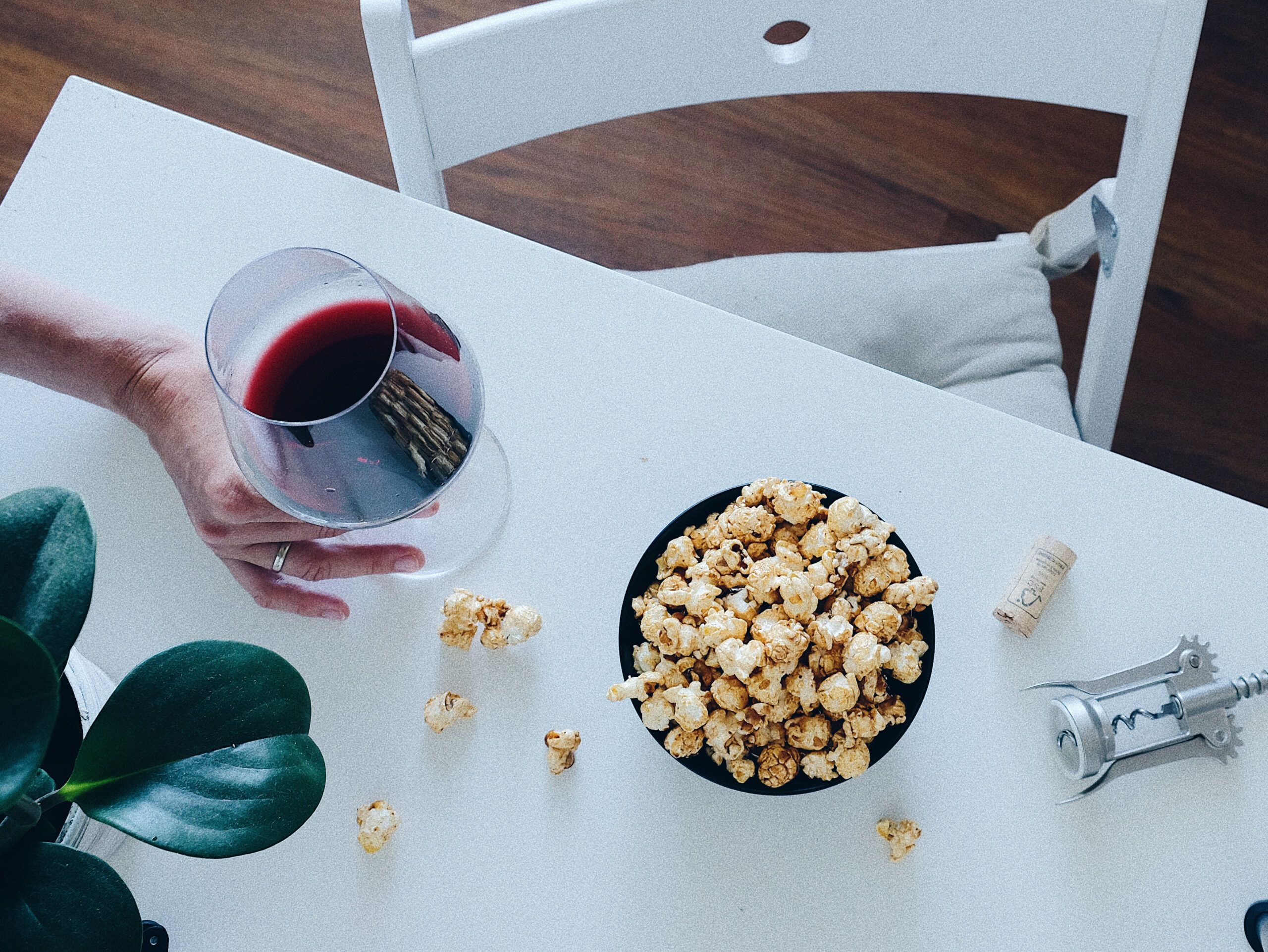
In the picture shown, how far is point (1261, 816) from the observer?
611 millimetres

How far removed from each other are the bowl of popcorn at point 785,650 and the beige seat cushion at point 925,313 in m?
0.36

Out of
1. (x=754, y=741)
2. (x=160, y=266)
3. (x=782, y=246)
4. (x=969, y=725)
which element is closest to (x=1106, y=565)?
(x=969, y=725)

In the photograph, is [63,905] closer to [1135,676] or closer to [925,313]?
[1135,676]

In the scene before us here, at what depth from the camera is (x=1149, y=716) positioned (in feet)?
2.02

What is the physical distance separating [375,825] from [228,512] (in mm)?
205

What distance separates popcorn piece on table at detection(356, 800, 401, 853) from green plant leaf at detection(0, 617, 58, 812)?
1.01 feet

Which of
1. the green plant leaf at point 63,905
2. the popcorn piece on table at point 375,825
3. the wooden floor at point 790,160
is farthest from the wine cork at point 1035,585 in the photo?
the wooden floor at point 790,160

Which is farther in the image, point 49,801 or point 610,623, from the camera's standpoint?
point 610,623

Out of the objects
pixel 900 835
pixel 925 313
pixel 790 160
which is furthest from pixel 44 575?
pixel 790 160

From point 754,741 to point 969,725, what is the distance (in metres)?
0.15

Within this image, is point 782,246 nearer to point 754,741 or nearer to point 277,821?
point 754,741

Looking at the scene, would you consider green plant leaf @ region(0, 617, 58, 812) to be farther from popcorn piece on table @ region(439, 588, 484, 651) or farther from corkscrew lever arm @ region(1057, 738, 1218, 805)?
corkscrew lever arm @ region(1057, 738, 1218, 805)

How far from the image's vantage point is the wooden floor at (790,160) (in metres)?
1.46

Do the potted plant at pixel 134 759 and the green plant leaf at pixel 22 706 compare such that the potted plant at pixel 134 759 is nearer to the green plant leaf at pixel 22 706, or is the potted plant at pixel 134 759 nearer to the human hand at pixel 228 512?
the green plant leaf at pixel 22 706
